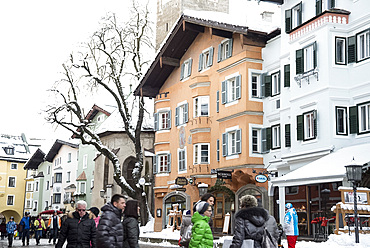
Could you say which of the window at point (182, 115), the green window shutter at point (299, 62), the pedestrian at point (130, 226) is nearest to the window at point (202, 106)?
the window at point (182, 115)

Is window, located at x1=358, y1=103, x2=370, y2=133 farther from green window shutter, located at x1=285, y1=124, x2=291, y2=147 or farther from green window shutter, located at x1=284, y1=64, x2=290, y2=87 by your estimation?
green window shutter, located at x1=284, y1=64, x2=290, y2=87

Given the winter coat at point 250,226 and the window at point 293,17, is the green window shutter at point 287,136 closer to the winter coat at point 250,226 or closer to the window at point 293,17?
the window at point 293,17

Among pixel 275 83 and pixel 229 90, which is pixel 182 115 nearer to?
pixel 229 90

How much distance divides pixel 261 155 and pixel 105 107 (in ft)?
101

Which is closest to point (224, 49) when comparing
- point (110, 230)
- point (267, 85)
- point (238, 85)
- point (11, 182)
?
point (238, 85)

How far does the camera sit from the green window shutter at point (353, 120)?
906 inches

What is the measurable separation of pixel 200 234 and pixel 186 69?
30.6 m

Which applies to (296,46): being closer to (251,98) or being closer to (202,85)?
(251,98)

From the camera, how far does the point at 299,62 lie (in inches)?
1005

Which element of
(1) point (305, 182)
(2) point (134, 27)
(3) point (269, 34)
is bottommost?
(1) point (305, 182)

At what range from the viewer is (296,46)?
85.1 ft

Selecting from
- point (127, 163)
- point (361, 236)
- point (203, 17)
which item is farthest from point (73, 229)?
point (127, 163)

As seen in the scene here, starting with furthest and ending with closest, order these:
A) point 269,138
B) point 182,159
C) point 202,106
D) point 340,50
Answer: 1. point 182,159
2. point 202,106
3. point 269,138
4. point 340,50

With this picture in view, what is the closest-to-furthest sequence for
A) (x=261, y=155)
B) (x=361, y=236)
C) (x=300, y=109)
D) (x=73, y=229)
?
(x=73, y=229)
(x=361, y=236)
(x=300, y=109)
(x=261, y=155)
